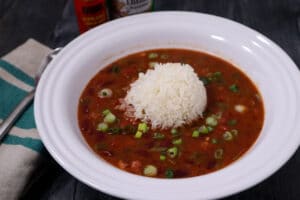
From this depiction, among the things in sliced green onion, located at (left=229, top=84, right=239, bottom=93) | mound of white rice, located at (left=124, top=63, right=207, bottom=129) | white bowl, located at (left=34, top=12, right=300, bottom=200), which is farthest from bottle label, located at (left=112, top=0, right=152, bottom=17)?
sliced green onion, located at (left=229, top=84, right=239, bottom=93)

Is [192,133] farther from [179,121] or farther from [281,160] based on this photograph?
Answer: [281,160]

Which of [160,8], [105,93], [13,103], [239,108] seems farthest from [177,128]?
[160,8]

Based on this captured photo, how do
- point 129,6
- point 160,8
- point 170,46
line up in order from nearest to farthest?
point 170,46 → point 129,6 → point 160,8

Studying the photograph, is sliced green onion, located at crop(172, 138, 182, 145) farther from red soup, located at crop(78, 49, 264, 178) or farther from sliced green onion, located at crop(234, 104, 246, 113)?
sliced green onion, located at crop(234, 104, 246, 113)

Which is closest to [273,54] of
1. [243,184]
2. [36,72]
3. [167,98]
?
[167,98]

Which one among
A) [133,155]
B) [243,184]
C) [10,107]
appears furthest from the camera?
[10,107]

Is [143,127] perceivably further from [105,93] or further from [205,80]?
[205,80]

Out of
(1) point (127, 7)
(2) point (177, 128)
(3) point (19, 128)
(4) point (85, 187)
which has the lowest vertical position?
(4) point (85, 187)
